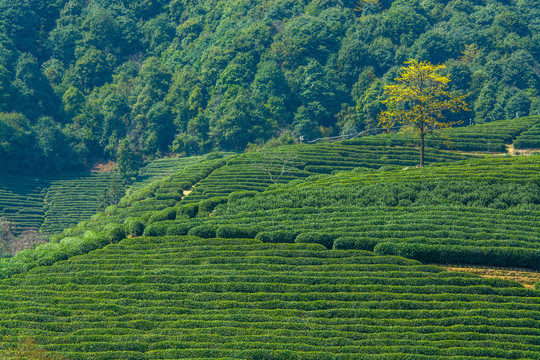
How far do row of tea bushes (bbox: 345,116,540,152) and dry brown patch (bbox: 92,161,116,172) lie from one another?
1417 inches

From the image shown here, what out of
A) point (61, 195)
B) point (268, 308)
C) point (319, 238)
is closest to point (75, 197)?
point (61, 195)

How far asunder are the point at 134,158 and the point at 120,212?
22.1 metres

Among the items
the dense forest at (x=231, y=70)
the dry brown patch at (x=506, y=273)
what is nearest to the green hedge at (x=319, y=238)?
the dry brown patch at (x=506, y=273)

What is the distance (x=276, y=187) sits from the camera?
2034 inches

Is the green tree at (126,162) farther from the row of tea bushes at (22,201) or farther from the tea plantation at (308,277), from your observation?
the tea plantation at (308,277)

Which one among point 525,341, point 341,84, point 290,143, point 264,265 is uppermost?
point 341,84

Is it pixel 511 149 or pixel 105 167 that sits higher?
pixel 511 149

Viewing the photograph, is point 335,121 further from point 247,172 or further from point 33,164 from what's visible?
point 33,164

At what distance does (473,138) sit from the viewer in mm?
66812

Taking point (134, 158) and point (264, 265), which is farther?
point (134, 158)

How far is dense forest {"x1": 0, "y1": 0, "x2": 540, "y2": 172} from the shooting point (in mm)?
85750

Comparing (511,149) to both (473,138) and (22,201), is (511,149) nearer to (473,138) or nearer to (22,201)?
(473,138)

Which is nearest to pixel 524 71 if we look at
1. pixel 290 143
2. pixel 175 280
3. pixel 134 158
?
pixel 290 143

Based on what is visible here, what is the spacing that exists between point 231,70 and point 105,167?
75.8ft
